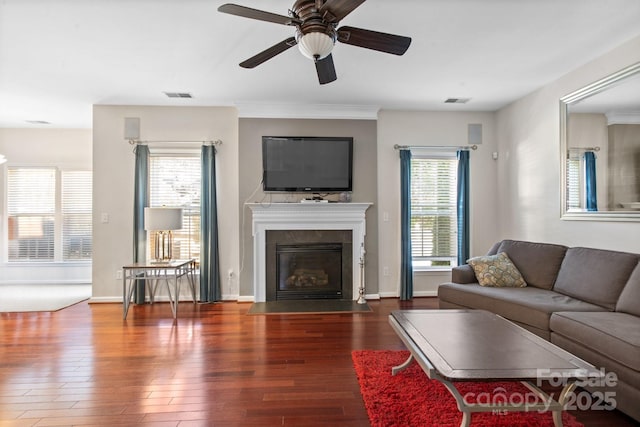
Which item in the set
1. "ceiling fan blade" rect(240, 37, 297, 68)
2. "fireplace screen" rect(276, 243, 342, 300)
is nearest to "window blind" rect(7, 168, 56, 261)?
"fireplace screen" rect(276, 243, 342, 300)

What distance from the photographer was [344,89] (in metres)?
3.97

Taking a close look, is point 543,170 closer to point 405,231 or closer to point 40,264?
point 405,231

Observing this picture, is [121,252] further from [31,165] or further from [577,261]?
[577,261]

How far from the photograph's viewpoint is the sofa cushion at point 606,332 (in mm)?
1876

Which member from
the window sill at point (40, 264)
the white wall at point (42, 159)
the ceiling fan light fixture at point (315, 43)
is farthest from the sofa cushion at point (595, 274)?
the window sill at point (40, 264)

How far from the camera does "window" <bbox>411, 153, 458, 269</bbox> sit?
482 cm

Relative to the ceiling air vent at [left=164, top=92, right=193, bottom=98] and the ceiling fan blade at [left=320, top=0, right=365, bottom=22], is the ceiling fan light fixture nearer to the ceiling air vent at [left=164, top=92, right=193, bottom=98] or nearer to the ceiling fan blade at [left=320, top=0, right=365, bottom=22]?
the ceiling fan blade at [left=320, top=0, right=365, bottom=22]

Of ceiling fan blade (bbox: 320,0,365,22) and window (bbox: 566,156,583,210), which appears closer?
ceiling fan blade (bbox: 320,0,365,22)

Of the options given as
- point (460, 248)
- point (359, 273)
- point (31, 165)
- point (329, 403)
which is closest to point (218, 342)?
point (329, 403)

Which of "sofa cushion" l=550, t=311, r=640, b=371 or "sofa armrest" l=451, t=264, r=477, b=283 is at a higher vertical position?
"sofa armrest" l=451, t=264, r=477, b=283

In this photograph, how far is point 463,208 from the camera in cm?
469

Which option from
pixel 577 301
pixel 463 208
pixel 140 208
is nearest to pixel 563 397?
pixel 577 301

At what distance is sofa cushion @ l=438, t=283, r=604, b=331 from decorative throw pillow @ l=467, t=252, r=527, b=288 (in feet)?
0.32

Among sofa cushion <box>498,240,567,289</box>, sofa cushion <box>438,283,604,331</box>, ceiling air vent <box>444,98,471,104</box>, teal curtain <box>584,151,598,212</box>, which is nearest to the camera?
sofa cushion <box>438,283,604,331</box>
